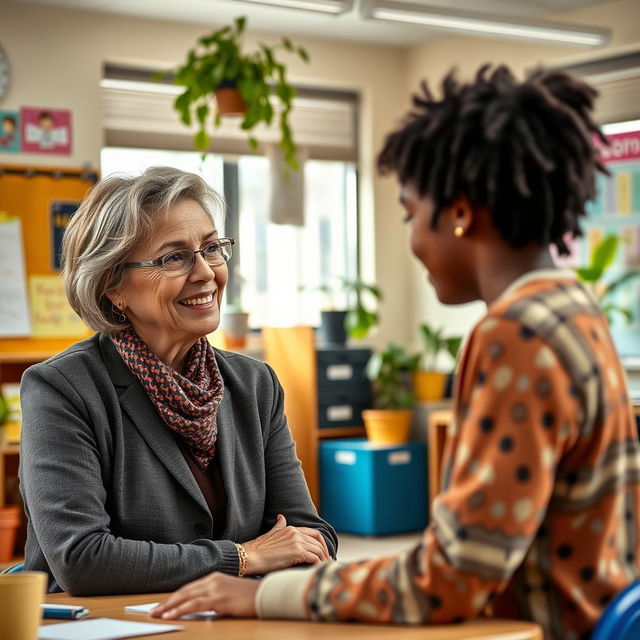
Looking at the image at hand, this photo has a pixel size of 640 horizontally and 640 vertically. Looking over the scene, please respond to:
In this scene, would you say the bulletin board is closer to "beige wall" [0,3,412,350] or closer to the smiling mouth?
"beige wall" [0,3,412,350]

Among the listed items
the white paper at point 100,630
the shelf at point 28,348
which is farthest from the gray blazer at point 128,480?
the shelf at point 28,348

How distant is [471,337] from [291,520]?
3.24 feet

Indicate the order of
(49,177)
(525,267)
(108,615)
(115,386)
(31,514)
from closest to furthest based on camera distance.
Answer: (525,267) → (108,615) → (31,514) → (115,386) → (49,177)

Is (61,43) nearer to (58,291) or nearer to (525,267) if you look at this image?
(58,291)

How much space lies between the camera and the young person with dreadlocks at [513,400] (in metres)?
1.16

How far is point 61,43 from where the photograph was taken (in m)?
5.95

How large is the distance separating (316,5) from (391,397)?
7.65ft

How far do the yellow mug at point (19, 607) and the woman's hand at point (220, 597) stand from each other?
192mm

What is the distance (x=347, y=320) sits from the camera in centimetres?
658

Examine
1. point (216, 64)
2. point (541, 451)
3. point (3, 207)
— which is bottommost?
point (541, 451)

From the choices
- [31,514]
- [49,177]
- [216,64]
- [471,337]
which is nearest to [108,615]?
[31,514]

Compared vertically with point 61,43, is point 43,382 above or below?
below

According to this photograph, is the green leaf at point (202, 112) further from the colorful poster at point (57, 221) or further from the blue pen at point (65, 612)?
the blue pen at point (65, 612)

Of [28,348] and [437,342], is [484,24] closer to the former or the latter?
[437,342]
